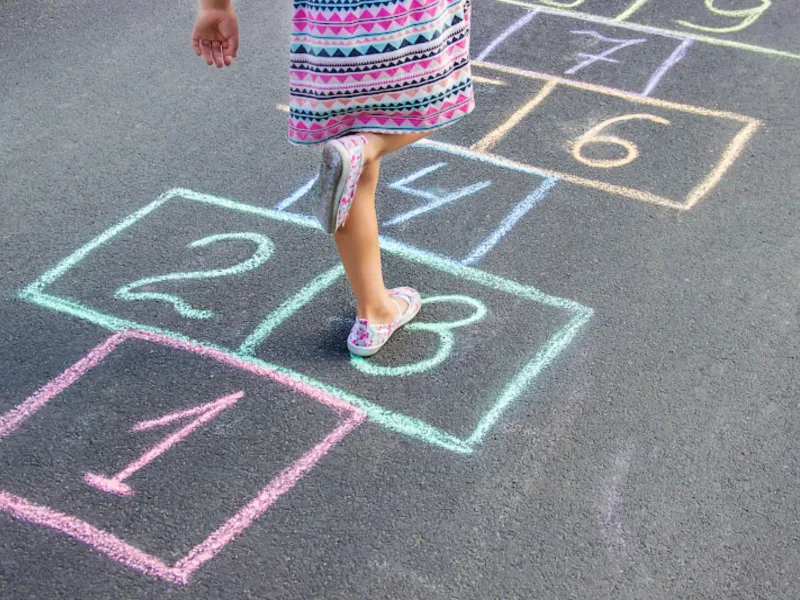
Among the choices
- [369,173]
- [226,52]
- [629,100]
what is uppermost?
[226,52]

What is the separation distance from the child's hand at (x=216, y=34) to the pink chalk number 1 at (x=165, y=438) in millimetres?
985

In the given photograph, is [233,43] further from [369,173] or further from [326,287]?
[326,287]

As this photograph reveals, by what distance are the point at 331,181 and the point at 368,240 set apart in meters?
0.32

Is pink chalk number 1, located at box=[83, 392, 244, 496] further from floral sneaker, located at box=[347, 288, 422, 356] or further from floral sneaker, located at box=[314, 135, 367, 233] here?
floral sneaker, located at box=[314, 135, 367, 233]

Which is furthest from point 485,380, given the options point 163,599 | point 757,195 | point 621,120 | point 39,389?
point 621,120

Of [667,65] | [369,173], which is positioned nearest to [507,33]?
[667,65]

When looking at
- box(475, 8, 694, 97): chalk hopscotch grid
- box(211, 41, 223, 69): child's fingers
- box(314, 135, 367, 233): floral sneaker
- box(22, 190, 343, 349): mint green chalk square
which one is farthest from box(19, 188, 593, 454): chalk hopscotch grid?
box(475, 8, 694, 97): chalk hopscotch grid

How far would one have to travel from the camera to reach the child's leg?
8.86ft

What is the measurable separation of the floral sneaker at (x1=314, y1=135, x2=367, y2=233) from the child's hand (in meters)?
0.44

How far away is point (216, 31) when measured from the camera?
2682mm

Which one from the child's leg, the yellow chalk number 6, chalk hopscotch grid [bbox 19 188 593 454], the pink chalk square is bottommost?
the pink chalk square

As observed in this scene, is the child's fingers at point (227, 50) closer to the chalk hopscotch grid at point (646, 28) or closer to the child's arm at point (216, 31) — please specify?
the child's arm at point (216, 31)

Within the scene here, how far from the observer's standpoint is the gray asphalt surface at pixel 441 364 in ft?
7.66

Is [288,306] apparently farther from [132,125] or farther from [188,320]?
[132,125]
